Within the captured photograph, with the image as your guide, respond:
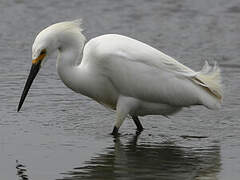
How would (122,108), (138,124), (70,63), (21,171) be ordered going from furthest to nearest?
(138,124) < (122,108) < (70,63) < (21,171)

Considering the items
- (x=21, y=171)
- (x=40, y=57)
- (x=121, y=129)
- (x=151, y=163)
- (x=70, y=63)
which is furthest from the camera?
(x=121, y=129)

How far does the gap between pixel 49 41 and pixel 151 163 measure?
1.76 m

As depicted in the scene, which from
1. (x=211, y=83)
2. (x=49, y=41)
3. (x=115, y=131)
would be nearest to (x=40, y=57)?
(x=49, y=41)

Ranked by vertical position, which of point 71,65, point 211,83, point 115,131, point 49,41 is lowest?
point 115,131

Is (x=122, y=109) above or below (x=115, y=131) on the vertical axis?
above

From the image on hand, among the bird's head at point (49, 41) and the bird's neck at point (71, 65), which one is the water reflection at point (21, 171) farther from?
the bird's neck at point (71, 65)

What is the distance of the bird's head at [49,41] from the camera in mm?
7855

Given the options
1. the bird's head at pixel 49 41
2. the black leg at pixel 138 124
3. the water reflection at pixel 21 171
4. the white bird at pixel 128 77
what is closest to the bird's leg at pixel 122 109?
the white bird at pixel 128 77

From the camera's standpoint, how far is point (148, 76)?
328 inches

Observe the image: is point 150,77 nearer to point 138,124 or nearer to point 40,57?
point 138,124

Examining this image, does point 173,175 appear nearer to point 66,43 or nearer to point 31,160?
point 31,160

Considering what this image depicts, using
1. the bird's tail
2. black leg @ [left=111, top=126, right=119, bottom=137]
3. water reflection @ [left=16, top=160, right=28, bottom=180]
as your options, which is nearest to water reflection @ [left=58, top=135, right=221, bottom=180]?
black leg @ [left=111, top=126, right=119, bottom=137]

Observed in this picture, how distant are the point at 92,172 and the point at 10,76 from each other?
451 centimetres

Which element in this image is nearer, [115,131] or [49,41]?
[49,41]
